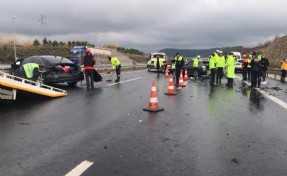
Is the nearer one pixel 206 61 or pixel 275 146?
pixel 275 146

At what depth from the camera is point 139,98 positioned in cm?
1330

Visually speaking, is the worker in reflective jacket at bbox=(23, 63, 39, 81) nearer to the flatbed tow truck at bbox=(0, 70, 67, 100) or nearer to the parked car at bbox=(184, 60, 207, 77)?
the flatbed tow truck at bbox=(0, 70, 67, 100)

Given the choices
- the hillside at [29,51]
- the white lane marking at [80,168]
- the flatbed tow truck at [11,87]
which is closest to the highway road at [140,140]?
the white lane marking at [80,168]

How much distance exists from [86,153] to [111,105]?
18.3ft

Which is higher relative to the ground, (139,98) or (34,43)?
(34,43)

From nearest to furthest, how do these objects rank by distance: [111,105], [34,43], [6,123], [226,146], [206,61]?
[226,146]
[6,123]
[111,105]
[206,61]
[34,43]

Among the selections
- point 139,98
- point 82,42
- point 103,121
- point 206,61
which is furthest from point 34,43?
point 103,121

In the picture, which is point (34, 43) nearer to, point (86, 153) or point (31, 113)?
point (31, 113)

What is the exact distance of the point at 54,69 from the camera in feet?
51.3

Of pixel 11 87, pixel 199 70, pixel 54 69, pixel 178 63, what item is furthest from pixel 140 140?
pixel 199 70

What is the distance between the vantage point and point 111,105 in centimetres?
1139

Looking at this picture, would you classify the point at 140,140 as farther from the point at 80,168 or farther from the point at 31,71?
the point at 31,71

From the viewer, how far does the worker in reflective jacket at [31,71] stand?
1441 centimetres

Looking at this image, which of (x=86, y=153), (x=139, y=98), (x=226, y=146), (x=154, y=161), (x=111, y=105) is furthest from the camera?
(x=139, y=98)
